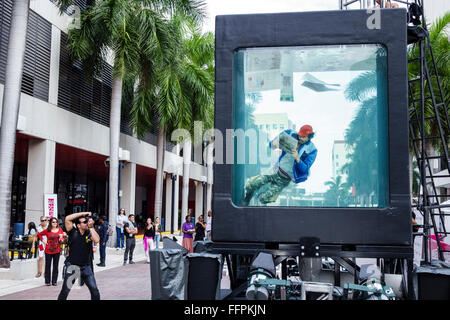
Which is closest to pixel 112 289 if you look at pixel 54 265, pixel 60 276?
pixel 54 265

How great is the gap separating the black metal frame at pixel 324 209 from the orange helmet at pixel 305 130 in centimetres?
69

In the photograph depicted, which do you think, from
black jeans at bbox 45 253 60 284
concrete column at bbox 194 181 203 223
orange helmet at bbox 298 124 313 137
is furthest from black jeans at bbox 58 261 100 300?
concrete column at bbox 194 181 203 223

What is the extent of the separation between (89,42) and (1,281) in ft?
34.9

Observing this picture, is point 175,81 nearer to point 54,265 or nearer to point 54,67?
point 54,67

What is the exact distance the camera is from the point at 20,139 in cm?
1866

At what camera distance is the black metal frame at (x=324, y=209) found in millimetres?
4348

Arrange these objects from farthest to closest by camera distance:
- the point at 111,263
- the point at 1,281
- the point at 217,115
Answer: the point at 111,263 < the point at 1,281 < the point at 217,115

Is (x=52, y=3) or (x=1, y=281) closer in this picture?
(x=1, y=281)

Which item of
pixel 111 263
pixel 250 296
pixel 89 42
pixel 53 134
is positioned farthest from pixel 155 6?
pixel 250 296

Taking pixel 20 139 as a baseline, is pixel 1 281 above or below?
below

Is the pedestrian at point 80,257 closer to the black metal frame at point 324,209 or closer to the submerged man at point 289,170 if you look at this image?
the black metal frame at point 324,209

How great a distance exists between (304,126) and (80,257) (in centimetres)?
473
